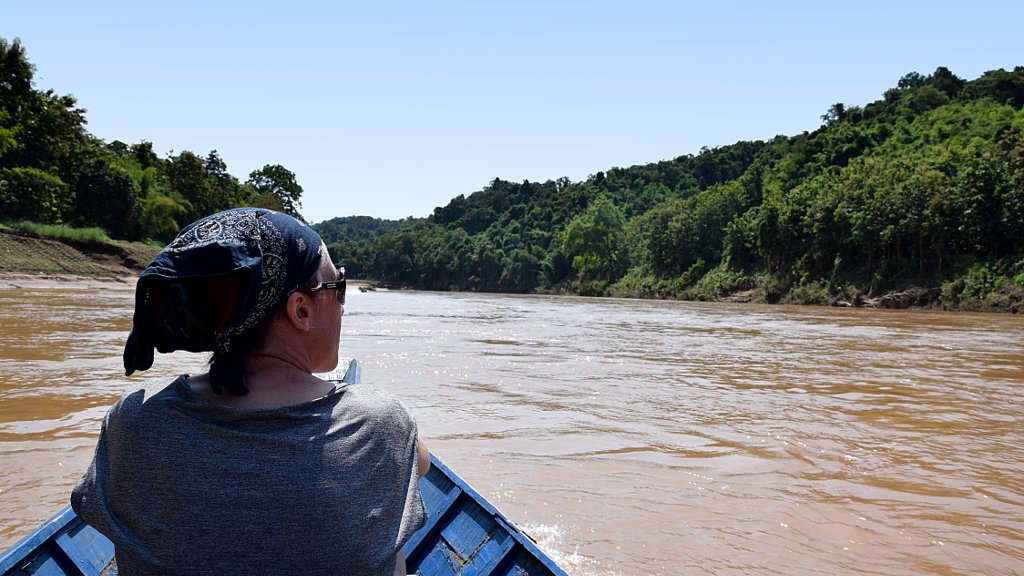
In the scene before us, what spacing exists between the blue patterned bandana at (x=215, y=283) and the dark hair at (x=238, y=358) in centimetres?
1

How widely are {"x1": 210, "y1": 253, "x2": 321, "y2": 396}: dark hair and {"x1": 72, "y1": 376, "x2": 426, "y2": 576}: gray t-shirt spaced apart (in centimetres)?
5

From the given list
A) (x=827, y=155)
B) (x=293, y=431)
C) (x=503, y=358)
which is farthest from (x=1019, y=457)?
(x=827, y=155)

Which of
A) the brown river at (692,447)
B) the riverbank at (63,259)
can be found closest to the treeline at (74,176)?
the riverbank at (63,259)

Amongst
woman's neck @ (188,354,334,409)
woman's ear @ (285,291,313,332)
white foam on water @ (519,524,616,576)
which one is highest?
woman's ear @ (285,291,313,332)

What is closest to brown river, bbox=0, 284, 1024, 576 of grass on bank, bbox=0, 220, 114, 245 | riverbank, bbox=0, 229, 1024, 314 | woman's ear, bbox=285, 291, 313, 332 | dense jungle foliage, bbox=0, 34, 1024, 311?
woman's ear, bbox=285, 291, 313, 332

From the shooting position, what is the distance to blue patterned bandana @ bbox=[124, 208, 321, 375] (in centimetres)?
131

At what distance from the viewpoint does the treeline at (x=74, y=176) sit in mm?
34906

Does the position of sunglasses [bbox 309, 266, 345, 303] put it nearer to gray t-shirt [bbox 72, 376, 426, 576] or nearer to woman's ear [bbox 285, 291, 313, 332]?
woman's ear [bbox 285, 291, 313, 332]

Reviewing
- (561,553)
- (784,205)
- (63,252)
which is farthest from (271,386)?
(784,205)

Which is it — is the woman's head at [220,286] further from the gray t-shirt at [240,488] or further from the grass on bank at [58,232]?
the grass on bank at [58,232]

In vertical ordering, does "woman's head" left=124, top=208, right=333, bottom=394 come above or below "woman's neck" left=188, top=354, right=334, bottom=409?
above

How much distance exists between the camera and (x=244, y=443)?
1.27 metres

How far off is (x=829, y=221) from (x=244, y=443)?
51948mm

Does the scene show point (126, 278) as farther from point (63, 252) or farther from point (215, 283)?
point (215, 283)
